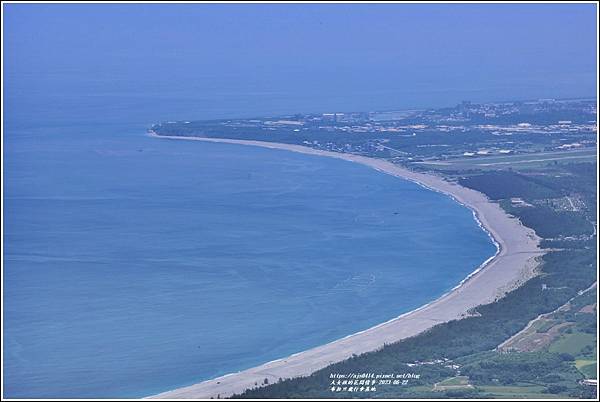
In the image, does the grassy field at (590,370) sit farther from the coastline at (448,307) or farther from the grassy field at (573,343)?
the coastline at (448,307)

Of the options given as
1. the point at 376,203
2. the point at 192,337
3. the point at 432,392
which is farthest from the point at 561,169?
the point at 432,392

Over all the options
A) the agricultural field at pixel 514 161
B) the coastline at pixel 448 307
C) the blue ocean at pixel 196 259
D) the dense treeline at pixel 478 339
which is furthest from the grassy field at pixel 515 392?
the agricultural field at pixel 514 161

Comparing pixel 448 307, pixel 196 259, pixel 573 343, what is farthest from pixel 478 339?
pixel 196 259

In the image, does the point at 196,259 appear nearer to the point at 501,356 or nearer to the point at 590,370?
the point at 501,356

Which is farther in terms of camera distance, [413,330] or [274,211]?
[274,211]

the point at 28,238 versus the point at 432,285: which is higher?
the point at 28,238

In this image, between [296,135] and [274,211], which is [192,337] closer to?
[274,211]
